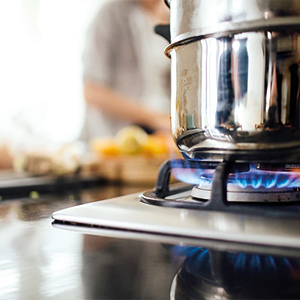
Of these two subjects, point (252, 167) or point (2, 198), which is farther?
point (2, 198)

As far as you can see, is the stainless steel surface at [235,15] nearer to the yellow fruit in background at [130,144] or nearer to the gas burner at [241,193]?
the gas burner at [241,193]

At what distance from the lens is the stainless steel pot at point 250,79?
0.37 meters

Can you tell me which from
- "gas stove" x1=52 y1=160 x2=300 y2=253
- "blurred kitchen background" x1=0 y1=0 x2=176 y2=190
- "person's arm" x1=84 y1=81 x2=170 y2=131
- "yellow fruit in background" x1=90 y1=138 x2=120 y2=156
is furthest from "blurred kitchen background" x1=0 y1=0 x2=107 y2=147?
"gas stove" x1=52 y1=160 x2=300 y2=253

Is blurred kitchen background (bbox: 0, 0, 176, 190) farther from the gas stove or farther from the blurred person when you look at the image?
the gas stove

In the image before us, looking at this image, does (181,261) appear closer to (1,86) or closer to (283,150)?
(283,150)

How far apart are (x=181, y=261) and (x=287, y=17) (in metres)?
0.26

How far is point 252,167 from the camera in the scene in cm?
48

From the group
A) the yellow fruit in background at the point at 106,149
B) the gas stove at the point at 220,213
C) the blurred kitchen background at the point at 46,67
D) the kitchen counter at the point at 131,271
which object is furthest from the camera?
the blurred kitchen background at the point at 46,67

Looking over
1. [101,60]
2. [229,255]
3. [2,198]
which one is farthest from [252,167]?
[101,60]

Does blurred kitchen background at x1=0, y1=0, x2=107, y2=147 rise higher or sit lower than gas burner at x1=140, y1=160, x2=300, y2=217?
higher

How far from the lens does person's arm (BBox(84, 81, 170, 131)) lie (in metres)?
2.53

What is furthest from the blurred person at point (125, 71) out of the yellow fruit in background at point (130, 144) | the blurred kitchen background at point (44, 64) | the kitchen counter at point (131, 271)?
the kitchen counter at point (131, 271)

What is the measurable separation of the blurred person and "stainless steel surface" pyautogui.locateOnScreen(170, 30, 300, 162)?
2.17m

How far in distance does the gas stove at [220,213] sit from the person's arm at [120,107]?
2097mm
